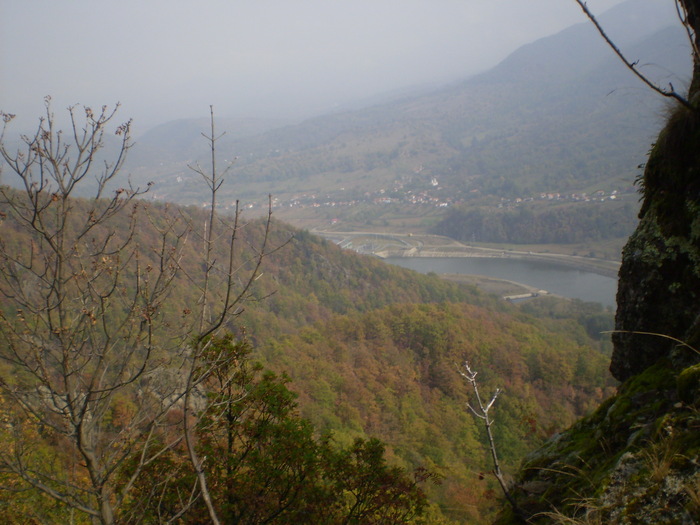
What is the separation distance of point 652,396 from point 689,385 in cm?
63

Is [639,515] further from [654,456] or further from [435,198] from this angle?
[435,198]

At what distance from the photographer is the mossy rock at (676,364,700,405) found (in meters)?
1.65

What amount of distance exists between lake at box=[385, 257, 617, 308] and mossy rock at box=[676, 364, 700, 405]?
125 ft

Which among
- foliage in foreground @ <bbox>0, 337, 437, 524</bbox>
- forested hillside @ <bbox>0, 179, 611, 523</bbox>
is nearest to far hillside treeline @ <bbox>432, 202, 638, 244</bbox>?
forested hillside @ <bbox>0, 179, 611, 523</bbox>

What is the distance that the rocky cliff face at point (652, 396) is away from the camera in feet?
4.62

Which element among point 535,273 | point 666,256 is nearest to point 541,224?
point 535,273

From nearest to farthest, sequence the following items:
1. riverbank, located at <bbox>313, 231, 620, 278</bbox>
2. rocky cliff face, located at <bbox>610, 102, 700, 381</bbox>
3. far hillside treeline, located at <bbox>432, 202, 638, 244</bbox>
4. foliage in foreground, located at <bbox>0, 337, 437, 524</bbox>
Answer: rocky cliff face, located at <bbox>610, 102, 700, 381</bbox>, foliage in foreground, located at <bbox>0, 337, 437, 524</bbox>, riverbank, located at <bbox>313, 231, 620, 278</bbox>, far hillside treeline, located at <bbox>432, 202, 638, 244</bbox>

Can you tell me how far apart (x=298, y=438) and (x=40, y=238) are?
2.34m

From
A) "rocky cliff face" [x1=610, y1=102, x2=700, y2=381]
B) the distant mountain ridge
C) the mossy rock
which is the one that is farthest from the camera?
the distant mountain ridge

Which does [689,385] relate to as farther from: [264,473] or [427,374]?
[427,374]

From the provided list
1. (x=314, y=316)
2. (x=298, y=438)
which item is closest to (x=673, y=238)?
(x=298, y=438)

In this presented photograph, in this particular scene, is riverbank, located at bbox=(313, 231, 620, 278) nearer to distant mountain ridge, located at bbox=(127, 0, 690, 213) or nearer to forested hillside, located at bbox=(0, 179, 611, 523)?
forested hillside, located at bbox=(0, 179, 611, 523)

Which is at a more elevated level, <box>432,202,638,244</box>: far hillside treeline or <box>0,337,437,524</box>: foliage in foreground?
<box>0,337,437,524</box>: foliage in foreground

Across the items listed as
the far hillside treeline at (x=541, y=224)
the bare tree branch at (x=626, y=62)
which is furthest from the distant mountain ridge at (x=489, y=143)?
the bare tree branch at (x=626, y=62)
